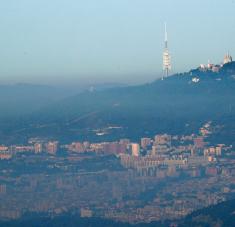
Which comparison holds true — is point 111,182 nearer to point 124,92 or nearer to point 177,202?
point 177,202

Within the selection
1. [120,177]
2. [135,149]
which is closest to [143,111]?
[135,149]

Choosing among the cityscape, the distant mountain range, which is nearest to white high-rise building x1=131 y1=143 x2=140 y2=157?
the cityscape

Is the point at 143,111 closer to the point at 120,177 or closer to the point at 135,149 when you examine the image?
the point at 135,149

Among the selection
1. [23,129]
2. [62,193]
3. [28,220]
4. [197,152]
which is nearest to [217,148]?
[197,152]

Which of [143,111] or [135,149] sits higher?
[143,111]

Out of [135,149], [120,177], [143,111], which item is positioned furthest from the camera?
[143,111]

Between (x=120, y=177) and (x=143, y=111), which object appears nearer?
(x=120, y=177)

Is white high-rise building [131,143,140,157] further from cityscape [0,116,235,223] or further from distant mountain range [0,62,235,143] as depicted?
distant mountain range [0,62,235,143]

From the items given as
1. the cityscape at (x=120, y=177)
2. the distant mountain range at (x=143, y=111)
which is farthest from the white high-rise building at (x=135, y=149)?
the distant mountain range at (x=143, y=111)
